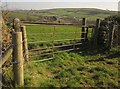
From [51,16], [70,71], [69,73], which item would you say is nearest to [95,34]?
[70,71]

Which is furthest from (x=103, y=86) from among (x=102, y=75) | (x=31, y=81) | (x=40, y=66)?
(x=40, y=66)

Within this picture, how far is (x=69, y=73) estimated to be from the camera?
7727mm

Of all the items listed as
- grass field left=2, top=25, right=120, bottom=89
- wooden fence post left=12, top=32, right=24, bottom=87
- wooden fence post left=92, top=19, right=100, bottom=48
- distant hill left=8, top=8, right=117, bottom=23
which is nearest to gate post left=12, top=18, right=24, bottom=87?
wooden fence post left=12, top=32, right=24, bottom=87

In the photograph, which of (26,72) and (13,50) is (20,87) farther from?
(26,72)

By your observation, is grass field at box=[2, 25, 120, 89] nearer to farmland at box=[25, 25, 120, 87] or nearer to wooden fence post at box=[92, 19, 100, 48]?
farmland at box=[25, 25, 120, 87]

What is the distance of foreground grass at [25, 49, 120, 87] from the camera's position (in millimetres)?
6658

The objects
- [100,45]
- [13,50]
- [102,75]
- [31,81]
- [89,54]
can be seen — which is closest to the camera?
[13,50]

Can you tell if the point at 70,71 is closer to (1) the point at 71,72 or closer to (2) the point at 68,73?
(1) the point at 71,72

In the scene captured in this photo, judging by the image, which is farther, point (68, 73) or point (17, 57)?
point (68, 73)

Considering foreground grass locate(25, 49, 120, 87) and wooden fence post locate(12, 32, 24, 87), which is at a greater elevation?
wooden fence post locate(12, 32, 24, 87)

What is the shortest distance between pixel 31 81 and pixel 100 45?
23.6ft

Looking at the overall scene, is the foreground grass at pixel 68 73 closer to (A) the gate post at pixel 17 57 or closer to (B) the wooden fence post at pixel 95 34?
(A) the gate post at pixel 17 57

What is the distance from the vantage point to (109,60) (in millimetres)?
10453

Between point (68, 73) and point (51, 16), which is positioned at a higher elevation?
point (68, 73)
